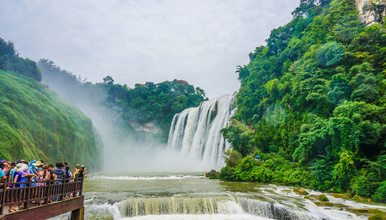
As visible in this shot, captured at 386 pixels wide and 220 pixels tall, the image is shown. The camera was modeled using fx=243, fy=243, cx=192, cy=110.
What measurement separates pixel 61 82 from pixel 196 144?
117ft

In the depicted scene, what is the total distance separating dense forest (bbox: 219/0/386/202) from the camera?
570 inches

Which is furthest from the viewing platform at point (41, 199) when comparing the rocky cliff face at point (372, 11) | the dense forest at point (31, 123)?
the rocky cliff face at point (372, 11)

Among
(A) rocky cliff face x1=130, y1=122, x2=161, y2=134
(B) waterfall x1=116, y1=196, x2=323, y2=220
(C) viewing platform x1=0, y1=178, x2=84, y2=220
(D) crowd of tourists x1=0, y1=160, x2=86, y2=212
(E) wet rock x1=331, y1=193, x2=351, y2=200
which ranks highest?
(A) rocky cliff face x1=130, y1=122, x2=161, y2=134

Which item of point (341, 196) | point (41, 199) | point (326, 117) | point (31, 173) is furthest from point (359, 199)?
point (31, 173)

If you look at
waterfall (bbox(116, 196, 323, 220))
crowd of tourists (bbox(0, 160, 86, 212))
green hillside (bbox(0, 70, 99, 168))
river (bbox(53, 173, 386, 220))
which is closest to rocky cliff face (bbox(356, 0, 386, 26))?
river (bbox(53, 173, 386, 220))

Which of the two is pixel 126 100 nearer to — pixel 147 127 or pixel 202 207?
pixel 147 127

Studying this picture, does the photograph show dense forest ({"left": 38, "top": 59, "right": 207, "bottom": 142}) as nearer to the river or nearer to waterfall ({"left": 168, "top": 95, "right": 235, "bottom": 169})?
waterfall ({"left": 168, "top": 95, "right": 235, "bottom": 169})

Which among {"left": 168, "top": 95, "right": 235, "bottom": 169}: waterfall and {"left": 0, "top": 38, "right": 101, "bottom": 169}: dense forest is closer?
{"left": 0, "top": 38, "right": 101, "bottom": 169}: dense forest

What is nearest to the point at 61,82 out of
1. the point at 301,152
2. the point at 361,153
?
the point at 301,152

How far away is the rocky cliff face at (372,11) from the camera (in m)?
22.3

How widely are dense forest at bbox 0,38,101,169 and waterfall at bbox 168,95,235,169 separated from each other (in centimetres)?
1541

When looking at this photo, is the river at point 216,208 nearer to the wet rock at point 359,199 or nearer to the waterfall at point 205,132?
the wet rock at point 359,199

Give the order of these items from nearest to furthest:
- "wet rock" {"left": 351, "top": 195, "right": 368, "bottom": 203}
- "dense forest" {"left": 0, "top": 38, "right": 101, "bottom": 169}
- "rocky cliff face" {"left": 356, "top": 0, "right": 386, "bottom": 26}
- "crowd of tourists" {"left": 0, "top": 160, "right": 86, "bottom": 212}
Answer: "crowd of tourists" {"left": 0, "top": 160, "right": 86, "bottom": 212} → "wet rock" {"left": 351, "top": 195, "right": 368, "bottom": 203} → "dense forest" {"left": 0, "top": 38, "right": 101, "bottom": 169} → "rocky cliff face" {"left": 356, "top": 0, "right": 386, "bottom": 26}

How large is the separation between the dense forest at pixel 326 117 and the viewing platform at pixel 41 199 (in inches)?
558
